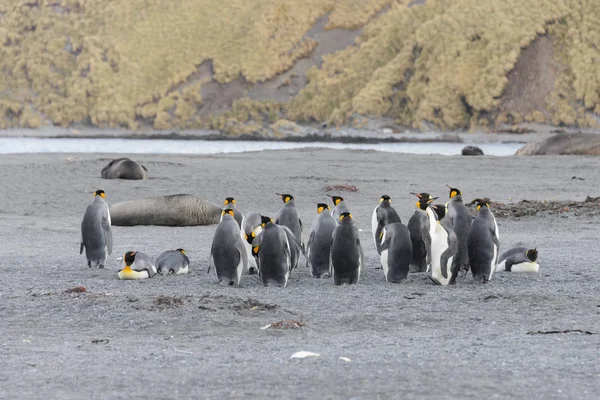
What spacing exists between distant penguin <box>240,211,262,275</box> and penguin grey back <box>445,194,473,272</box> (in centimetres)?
194

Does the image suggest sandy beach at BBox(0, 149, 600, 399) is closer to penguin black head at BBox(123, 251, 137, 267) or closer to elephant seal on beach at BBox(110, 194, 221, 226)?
penguin black head at BBox(123, 251, 137, 267)

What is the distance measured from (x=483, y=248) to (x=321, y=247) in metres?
1.55

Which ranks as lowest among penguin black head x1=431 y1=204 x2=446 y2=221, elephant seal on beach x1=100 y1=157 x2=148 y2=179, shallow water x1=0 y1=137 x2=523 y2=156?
shallow water x1=0 y1=137 x2=523 y2=156

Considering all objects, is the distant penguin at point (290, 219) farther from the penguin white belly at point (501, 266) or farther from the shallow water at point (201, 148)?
the shallow water at point (201, 148)

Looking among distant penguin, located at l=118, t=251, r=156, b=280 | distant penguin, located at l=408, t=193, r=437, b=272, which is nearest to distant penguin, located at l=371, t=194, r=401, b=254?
distant penguin, located at l=408, t=193, r=437, b=272

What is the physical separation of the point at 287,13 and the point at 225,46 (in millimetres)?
6925

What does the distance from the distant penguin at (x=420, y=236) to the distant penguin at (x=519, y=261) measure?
75cm

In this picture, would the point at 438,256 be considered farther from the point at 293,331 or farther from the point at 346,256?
the point at 293,331

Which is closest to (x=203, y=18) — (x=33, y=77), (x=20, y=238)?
(x=33, y=77)

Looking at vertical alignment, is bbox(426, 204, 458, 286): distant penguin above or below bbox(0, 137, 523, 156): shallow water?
above

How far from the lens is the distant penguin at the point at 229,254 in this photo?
8.50 metres

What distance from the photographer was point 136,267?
29.1 feet

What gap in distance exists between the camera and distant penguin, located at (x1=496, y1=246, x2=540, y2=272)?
8.88 meters

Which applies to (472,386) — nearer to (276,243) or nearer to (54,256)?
(276,243)
